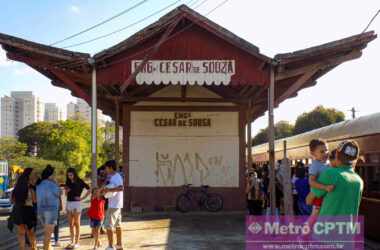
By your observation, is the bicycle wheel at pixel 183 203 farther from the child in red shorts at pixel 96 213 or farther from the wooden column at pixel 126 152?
the child in red shorts at pixel 96 213

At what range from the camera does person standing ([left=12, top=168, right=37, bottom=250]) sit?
8953 millimetres

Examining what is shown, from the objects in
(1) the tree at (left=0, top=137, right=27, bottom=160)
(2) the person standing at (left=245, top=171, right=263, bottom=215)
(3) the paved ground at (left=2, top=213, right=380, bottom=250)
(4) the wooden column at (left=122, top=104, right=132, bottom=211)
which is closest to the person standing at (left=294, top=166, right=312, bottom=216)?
(2) the person standing at (left=245, top=171, right=263, bottom=215)

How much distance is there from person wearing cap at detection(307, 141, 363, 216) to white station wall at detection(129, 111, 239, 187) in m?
12.3

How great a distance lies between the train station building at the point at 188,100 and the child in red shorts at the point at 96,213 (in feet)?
9.44

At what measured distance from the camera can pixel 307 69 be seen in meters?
11.8

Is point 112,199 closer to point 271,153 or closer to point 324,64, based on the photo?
point 271,153

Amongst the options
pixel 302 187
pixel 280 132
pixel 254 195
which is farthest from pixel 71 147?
pixel 302 187

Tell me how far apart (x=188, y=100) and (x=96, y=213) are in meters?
7.59

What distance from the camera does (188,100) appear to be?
17.0m

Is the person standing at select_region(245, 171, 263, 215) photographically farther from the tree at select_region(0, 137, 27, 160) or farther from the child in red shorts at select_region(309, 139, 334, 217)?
the tree at select_region(0, 137, 27, 160)

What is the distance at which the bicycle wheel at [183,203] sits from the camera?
16.5 m

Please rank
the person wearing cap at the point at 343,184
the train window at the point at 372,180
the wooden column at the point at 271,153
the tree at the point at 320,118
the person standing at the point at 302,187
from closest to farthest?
the person wearing cap at the point at 343,184 < the train window at the point at 372,180 < the person standing at the point at 302,187 < the wooden column at the point at 271,153 < the tree at the point at 320,118

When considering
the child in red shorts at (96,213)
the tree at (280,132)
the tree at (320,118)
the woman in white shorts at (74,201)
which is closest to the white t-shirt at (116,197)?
the child in red shorts at (96,213)

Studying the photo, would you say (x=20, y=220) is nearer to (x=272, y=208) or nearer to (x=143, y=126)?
(x=272, y=208)
